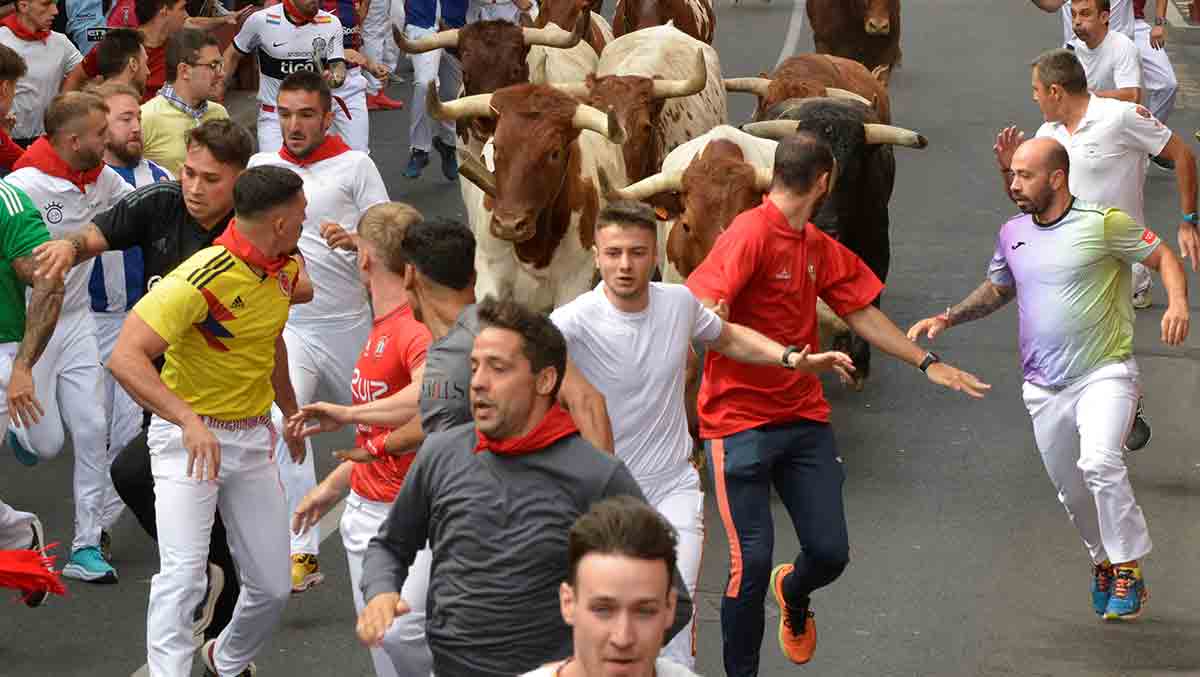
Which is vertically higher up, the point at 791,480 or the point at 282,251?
the point at 282,251

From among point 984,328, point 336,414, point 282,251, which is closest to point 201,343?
point 282,251

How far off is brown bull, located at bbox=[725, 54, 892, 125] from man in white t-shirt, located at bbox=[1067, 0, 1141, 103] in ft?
4.62

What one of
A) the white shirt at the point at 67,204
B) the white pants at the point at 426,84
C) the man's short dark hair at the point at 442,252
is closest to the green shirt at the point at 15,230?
the white shirt at the point at 67,204

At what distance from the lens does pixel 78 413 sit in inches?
399

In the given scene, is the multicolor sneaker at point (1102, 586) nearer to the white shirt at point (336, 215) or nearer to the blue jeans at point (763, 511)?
the blue jeans at point (763, 511)

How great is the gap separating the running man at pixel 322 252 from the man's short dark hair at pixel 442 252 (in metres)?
2.69

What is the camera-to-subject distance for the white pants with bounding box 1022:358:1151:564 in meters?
9.41

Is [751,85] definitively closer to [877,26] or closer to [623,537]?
[877,26]

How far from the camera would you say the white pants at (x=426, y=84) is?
19.3 m

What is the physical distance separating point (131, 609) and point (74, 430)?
901mm

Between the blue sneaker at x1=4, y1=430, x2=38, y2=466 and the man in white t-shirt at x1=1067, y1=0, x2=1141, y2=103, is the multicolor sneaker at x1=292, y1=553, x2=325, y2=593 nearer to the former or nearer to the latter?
the blue sneaker at x1=4, y1=430, x2=38, y2=466

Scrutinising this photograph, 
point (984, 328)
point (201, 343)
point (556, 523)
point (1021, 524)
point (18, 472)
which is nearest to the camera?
point (556, 523)

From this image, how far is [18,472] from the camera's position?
39.3 ft

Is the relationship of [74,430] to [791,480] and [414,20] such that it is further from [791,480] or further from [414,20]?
[414,20]
